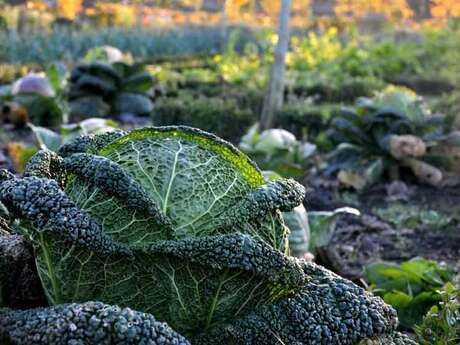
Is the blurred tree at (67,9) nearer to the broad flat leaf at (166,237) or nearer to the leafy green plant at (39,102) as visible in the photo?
the leafy green plant at (39,102)

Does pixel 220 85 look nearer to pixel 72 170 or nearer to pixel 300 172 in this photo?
pixel 300 172

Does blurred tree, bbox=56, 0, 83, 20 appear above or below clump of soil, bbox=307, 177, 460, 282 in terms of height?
below

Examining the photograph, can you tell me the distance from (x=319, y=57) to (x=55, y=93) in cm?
693

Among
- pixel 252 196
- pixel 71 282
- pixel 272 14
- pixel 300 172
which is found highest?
pixel 252 196

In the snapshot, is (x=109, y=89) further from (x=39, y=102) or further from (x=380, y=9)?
(x=380, y=9)

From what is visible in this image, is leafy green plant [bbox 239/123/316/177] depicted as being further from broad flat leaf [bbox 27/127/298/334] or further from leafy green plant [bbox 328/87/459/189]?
broad flat leaf [bbox 27/127/298/334]

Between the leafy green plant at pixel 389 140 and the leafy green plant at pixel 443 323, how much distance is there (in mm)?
3712

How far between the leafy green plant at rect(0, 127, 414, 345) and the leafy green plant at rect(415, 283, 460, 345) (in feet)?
0.63

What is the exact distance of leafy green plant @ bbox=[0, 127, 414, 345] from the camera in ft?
6.64

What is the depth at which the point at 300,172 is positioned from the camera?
5266 mm

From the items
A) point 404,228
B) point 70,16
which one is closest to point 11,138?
point 404,228

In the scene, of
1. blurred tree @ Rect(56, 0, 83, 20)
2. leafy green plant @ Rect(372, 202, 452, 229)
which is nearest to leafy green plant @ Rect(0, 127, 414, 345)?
leafy green plant @ Rect(372, 202, 452, 229)

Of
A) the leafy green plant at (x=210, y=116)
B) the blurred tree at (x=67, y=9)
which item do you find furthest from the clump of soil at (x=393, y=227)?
the blurred tree at (x=67, y=9)

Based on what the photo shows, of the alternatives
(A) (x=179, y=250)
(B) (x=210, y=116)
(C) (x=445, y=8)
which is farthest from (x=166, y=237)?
(C) (x=445, y=8)
